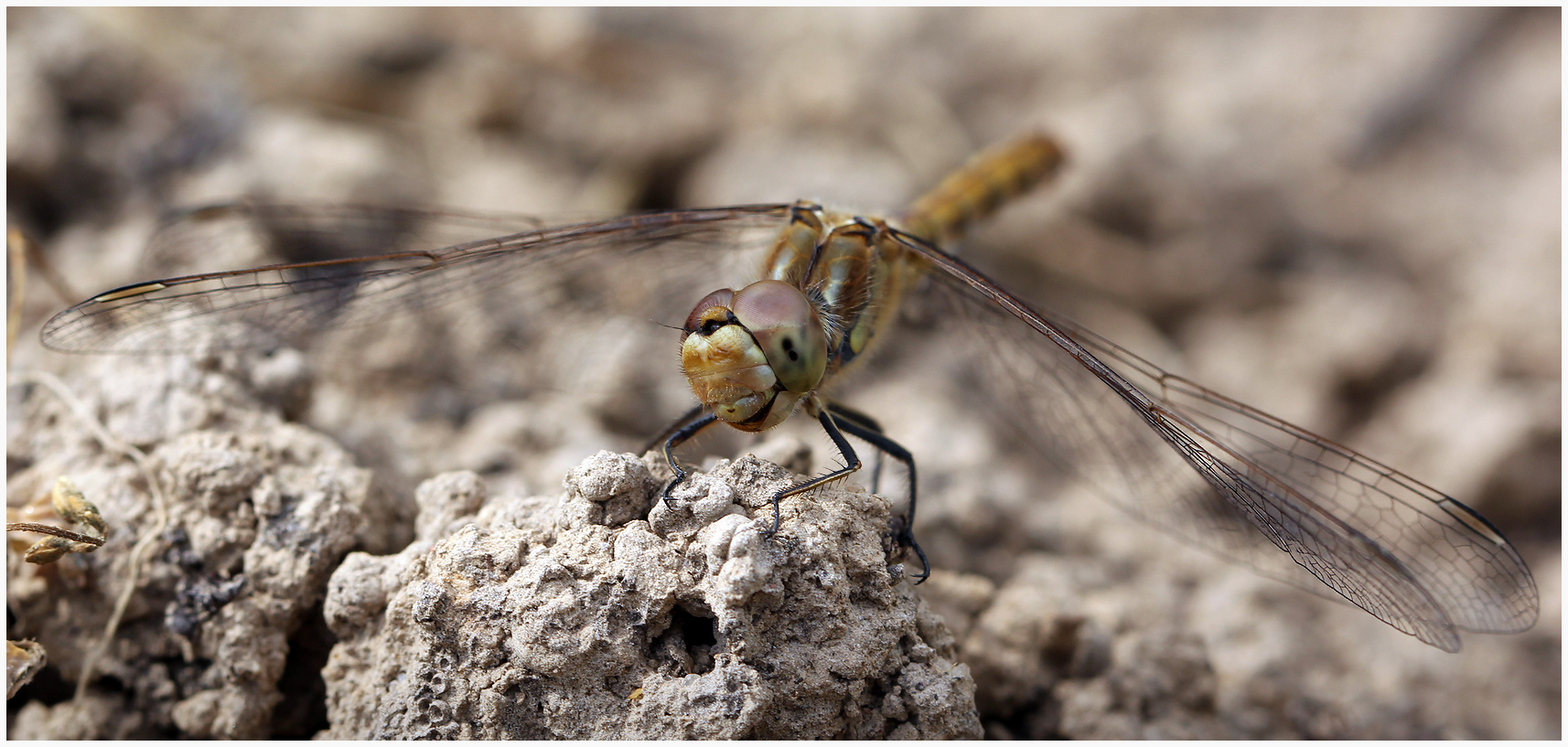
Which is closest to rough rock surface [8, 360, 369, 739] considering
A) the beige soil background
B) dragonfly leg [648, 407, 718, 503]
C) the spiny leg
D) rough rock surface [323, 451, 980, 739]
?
the beige soil background

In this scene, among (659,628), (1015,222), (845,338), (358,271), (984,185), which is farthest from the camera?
(1015,222)

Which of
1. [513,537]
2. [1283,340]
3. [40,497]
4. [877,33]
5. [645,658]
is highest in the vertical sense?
[877,33]

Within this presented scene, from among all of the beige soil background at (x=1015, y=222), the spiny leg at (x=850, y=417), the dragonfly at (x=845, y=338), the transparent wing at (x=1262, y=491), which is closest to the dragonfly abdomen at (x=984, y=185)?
the dragonfly at (x=845, y=338)

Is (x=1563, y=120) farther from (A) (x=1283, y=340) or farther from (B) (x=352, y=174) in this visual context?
(B) (x=352, y=174)

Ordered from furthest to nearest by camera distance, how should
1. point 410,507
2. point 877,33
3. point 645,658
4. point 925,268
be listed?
point 877,33
point 925,268
point 410,507
point 645,658

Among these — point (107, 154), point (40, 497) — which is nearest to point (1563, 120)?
point (40, 497)

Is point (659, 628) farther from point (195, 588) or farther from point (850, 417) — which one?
point (195, 588)

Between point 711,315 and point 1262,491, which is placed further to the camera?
point 1262,491

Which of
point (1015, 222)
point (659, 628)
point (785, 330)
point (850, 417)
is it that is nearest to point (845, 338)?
point (850, 417)
